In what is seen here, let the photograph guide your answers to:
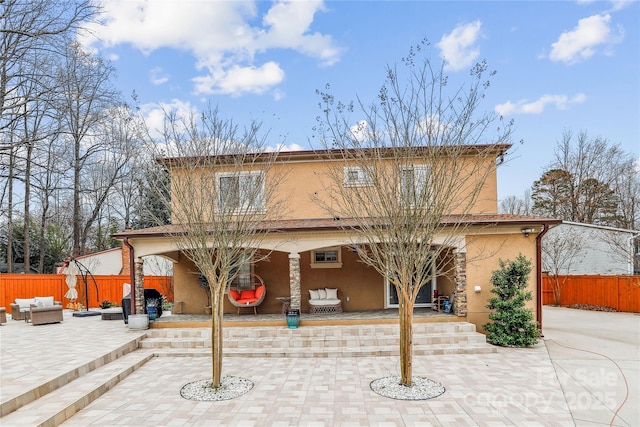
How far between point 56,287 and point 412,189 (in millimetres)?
18200

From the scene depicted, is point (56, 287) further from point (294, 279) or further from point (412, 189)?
point (412, 189)

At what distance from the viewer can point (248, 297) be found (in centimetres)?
1148

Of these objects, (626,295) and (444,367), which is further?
(626,295)

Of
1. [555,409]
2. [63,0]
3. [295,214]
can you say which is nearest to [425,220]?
[555,409]

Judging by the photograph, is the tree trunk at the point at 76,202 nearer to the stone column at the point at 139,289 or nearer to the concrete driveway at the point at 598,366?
the stone column at the point at 139,289

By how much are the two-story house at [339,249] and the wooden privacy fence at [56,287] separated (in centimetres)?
719

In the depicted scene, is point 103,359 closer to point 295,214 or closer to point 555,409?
point 295,214

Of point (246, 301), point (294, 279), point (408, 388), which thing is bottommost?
point (408, 388)

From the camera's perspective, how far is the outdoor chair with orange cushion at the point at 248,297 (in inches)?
440

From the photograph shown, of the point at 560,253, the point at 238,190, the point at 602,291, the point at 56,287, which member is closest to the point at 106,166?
the point at 56,287

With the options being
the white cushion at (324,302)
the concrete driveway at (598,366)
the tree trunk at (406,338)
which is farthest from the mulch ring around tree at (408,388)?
the white cushion at (324,302)

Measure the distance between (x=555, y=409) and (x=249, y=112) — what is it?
7.93m

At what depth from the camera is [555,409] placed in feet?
17.9

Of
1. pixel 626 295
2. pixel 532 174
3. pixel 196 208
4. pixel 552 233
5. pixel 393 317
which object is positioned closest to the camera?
pixel 196 208
